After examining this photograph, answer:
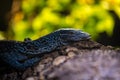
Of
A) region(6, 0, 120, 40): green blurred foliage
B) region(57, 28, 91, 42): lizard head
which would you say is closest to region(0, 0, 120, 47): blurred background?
region(6, 0, 120, 40): green blurred foliage

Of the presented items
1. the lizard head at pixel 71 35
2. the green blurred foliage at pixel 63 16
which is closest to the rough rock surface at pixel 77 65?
the lizard head at pixel 71 35

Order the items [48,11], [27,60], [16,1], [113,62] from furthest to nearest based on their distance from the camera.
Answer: [16,1] → [48,11] → [27,60] → [113,62]

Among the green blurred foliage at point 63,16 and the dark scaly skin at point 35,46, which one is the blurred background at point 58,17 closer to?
the green blurred foliage at point 63,16

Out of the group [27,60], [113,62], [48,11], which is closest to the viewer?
[113,62]

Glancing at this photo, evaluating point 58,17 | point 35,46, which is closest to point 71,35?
point 35,46

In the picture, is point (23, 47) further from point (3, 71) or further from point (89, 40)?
point (89, 40)

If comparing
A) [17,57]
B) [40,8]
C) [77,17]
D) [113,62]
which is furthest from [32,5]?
[113,62]

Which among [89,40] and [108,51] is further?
[89,40]

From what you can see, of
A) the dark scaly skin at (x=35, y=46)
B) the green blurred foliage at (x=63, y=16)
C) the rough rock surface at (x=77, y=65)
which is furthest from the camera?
the green blurred foliage at (x=63, y=16)
